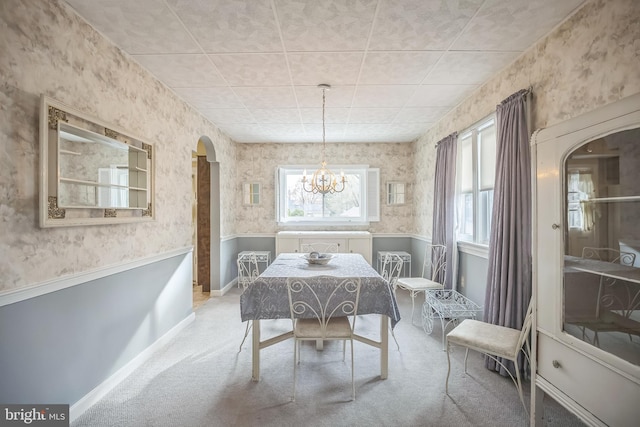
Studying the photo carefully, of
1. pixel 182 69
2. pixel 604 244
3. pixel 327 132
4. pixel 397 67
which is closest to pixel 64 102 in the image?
pixel 182 69

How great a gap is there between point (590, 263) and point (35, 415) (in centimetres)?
301

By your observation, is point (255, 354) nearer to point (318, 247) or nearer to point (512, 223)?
point (512, 223)

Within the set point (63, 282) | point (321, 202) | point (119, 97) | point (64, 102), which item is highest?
point (119, 97)

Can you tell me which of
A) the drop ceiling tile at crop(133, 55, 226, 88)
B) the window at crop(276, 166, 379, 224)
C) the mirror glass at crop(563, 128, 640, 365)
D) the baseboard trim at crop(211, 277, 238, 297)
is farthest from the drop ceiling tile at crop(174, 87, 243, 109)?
the mirror glass at crop(563, 128, 640, 365)

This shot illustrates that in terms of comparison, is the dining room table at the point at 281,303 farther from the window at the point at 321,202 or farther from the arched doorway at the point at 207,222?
the window at the point at 321,202

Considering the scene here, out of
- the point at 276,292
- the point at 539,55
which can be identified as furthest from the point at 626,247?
the point at 276,292

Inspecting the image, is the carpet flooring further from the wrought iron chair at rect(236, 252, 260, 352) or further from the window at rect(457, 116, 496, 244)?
the window at rect(457, 116, 496, 244)

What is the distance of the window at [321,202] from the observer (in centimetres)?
574

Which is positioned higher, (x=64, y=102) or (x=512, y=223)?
(x=64, y=102)

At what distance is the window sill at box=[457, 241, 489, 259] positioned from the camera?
314cm

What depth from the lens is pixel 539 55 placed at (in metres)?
2.28

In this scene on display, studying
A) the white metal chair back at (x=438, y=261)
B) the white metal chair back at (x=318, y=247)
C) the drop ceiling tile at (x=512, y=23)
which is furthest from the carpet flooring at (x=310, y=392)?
the drop ceiling tile at (x=512, y=23)

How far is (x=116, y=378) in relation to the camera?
2.32 m

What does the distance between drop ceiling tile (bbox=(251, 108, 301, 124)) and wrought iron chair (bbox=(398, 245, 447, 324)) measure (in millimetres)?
2551
